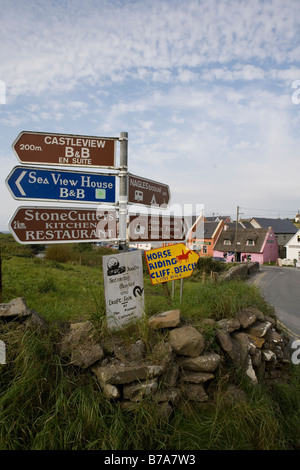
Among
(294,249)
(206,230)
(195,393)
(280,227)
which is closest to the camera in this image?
(195,393)

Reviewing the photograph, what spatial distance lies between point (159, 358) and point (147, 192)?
2507 millimetres

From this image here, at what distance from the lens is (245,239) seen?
147 ft

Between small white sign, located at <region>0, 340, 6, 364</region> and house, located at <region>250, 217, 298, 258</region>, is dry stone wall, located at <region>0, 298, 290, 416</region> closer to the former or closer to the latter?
small white sign, located at <region>0, 340, 6, 364</region>

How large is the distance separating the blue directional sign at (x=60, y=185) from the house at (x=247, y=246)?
41627mm

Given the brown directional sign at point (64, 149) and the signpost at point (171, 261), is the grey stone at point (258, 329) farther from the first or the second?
the brown directional sign at point (64, 149)

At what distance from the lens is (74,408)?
2672 mm

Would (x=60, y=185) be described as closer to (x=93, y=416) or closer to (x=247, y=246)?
(x=93, y=416)

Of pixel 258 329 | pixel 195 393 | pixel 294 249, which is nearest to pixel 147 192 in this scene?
pixel 195 393

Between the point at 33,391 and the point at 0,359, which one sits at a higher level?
the point at 0,359

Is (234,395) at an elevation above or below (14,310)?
below
